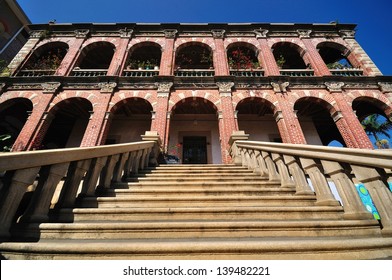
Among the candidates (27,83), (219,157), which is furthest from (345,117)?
(27,83)

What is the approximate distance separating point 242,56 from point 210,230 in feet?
37.6

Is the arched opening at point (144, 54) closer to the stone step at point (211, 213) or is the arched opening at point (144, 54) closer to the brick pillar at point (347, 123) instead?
the stone step at point (211, 213)

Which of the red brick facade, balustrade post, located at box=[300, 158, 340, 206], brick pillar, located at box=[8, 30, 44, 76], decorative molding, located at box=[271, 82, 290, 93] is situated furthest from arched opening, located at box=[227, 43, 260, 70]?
brick pillar, located at box=[8, 30, 44, 76]

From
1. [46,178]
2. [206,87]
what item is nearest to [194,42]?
[206,87]

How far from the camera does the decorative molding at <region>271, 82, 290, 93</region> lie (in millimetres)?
9234

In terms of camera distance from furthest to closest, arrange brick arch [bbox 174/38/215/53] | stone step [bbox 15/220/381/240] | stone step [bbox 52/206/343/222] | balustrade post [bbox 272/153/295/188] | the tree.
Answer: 1. the tree
2. brick arch [bbox 174/38/215/53]
3. balustrade post [bbox 272/153/295/188]
4. stone step [bbox 52/206/343/222]
5. stone step [bbox 15/220/381/240]

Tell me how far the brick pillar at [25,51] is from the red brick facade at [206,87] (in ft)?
0.25

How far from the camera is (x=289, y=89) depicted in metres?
9.38

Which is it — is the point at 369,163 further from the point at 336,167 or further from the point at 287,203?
the point at 287,203

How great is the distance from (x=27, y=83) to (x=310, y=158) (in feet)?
43.3

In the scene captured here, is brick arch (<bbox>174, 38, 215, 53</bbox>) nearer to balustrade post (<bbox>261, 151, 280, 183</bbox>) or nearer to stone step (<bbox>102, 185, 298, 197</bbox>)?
balustrade post (<bbox>261, 151, 280, 183</bbox>)

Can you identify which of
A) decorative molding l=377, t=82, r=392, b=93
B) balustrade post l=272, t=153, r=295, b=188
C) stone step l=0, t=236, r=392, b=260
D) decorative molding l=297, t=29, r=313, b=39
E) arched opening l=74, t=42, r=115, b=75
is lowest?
stone step l=0, t=236, r=392, b=260

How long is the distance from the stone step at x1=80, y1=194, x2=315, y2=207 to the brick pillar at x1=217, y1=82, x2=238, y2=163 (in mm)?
4473

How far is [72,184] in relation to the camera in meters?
2.66
